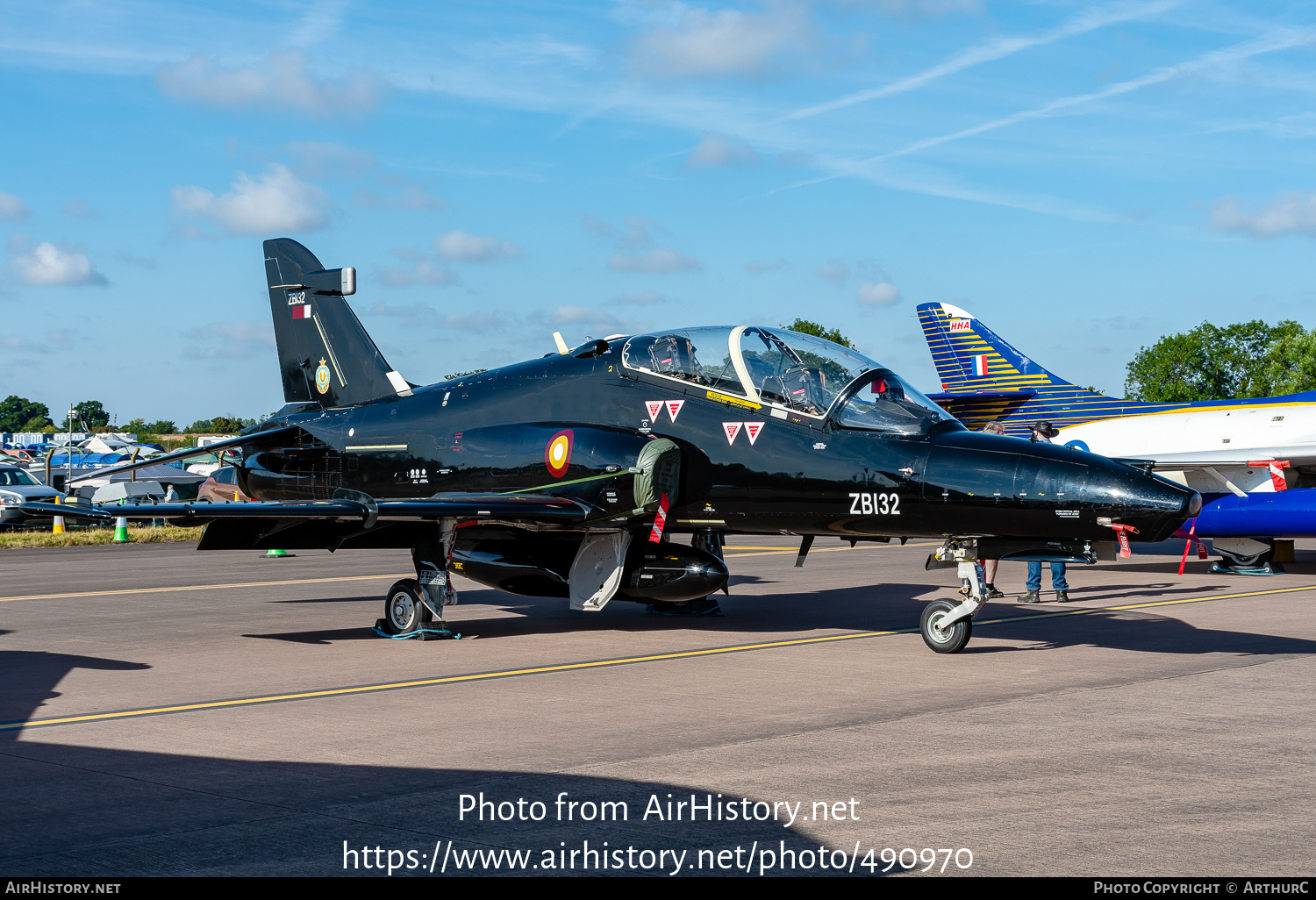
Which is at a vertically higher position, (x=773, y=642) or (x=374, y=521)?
(x=374, y=521)

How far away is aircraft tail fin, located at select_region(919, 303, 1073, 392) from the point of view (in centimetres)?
2975

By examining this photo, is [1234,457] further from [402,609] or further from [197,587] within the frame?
[197,587]

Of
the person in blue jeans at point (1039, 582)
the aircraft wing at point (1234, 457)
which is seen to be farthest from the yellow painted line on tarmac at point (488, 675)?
the aircraft wing at point (1234, 457)

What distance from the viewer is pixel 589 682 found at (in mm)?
9578

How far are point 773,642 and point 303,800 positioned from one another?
6778mm

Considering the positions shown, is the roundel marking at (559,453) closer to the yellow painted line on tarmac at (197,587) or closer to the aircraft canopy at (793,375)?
the aircraft canopy at (793,375)

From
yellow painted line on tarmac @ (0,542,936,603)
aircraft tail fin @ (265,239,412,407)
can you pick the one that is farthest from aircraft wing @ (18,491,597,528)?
yellow painted line on tarmac @ (0,542,936,603)

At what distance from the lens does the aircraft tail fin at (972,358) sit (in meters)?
29.8

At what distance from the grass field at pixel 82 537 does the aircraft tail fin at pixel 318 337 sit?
13.0m

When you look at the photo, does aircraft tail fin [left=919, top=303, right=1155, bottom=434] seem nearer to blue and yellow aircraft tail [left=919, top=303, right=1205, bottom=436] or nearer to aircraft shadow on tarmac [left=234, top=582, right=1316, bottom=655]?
blue and yellow aircraft tail [left=919, top=303, right=1205, bottom=436]
